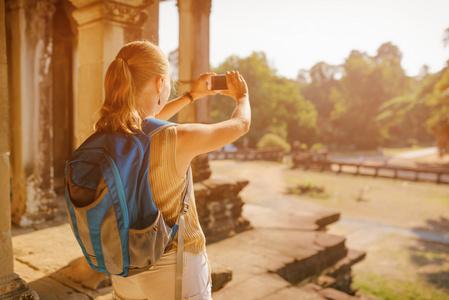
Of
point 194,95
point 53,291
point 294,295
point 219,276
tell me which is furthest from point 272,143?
point 194,95

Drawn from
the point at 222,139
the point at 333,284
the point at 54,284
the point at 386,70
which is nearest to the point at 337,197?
the point at 333,284

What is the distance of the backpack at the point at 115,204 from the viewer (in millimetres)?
1113

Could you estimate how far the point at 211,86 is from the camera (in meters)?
1.64

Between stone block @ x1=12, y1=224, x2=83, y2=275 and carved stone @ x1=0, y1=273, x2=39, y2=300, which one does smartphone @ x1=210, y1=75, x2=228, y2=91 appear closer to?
carved stone @ x1=0, y1=273, x2=39, y2=300

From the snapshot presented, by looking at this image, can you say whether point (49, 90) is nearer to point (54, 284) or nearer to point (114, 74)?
point (54, 284)

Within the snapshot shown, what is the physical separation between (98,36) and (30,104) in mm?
2144

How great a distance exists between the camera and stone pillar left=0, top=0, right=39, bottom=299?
1.98 meters

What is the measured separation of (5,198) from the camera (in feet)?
6.66

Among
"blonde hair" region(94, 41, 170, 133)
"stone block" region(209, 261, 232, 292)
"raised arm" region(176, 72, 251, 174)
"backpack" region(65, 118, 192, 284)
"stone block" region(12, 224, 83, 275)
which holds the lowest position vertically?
"stone block" region(209, 261, 232, 292)

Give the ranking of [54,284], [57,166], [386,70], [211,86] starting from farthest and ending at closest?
1. [386,70]
2. [57,166]
3. [54,284]
4. [211,86]

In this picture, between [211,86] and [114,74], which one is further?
[211,86]

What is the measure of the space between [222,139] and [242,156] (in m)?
23.6

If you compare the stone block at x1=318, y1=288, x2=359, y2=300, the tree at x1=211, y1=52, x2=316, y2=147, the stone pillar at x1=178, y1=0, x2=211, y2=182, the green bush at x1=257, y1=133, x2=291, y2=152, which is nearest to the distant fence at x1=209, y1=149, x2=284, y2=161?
the green bush at x1=257, y1=133, x2=291, y2=152

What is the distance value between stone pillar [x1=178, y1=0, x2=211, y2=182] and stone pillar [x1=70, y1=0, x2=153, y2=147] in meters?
2.24
